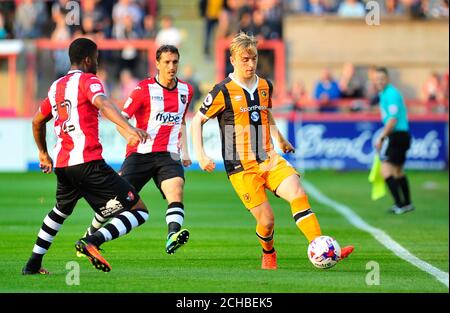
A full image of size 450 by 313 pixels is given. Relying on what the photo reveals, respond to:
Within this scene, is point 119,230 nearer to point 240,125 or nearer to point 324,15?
point 240,125

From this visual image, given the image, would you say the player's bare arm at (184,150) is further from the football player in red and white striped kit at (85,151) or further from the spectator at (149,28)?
the spectator at (149,28)

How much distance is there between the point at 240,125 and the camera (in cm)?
1102

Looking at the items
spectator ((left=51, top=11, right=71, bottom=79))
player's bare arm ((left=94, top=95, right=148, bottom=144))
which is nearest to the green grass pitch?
player's bare arm ((left=94, top=95, right=148, bottom=144))

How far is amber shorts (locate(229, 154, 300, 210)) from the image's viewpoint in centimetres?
1088

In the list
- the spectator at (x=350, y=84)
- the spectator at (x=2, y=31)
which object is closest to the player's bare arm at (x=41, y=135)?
the spectator at (x=350, y=84)

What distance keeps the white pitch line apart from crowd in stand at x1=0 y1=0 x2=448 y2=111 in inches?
282

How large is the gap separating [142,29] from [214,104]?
65.2 ft

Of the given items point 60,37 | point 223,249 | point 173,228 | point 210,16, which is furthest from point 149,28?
point 173,228

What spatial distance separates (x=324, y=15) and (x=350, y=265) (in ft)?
70.2

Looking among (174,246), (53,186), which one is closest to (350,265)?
(174,246)

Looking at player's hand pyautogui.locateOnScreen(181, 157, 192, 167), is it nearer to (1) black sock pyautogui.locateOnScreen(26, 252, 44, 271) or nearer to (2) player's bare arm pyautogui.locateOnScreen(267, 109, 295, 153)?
(2) player's bare arm pyautogui.locateOnScreen(267, 109, 295, 153)

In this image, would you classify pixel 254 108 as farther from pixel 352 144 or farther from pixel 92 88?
pixel 352 144

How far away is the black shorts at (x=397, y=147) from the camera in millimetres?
18469

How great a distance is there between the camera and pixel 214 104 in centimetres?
1098
